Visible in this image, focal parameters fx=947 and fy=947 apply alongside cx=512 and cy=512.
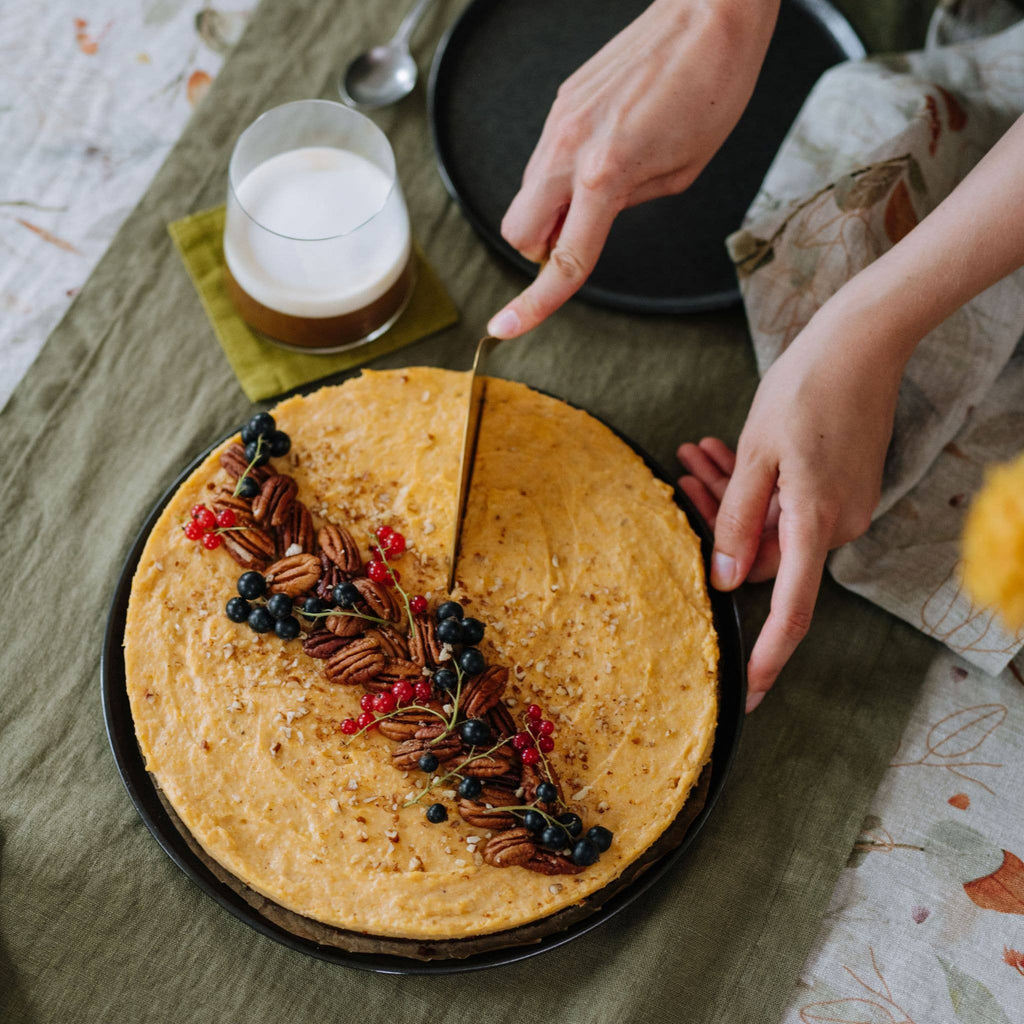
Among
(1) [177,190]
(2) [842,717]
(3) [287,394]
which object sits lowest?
(2) [842,717]

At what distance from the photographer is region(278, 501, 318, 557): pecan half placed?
1.67m

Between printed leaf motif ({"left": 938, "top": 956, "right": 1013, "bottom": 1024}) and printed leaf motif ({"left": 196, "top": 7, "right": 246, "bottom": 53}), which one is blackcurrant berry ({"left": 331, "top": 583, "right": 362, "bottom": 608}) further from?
printed leaf motif ({"left": 196, "top": 7, "right": 246, "bottom": 53})

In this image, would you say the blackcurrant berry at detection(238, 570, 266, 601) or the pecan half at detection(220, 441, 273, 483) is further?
the pecan half at detection(220, 441, 273, 483)

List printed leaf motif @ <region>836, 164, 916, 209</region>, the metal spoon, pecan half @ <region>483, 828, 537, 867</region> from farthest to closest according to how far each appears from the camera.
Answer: the metal spoon → printed leaf motif @ <region>836, 164, 916, 209</region> → pecan half @ <region>483, 828, 537, 867</region>

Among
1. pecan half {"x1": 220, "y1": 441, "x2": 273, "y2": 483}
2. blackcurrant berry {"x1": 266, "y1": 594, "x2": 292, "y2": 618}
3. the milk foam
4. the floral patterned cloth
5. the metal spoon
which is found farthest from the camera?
the metal spoon

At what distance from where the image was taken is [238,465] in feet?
5.61

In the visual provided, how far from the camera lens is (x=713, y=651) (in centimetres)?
167

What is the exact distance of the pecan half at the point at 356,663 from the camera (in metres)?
1.57

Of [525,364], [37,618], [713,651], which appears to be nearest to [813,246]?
[525,364]

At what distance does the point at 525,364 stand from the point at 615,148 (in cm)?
53

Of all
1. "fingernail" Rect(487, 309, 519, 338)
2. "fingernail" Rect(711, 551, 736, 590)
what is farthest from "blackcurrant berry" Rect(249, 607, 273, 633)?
"fingernail" Rect(711, 551, 736, 590)

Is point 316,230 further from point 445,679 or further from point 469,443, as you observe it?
point 445,679

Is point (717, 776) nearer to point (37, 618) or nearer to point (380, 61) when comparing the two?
point (37, 618)

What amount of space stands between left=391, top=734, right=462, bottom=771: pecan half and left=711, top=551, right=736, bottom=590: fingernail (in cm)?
56
